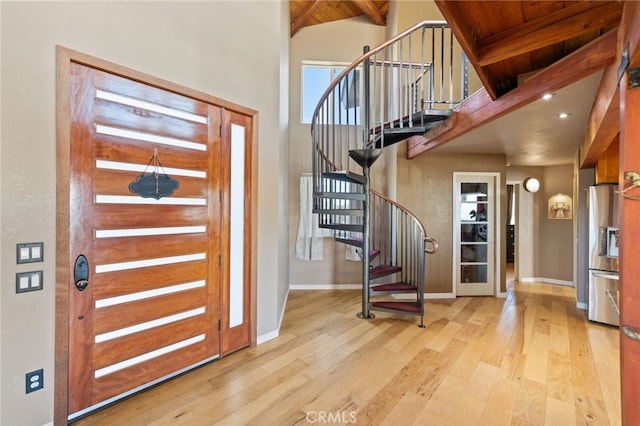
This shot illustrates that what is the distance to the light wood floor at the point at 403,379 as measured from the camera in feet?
6.20

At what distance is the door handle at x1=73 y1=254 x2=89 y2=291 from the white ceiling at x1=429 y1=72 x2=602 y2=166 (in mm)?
3667

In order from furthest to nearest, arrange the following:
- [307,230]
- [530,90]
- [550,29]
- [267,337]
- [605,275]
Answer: [307,230] < [605,275] < [267,337] < [530,90] < [550,29]

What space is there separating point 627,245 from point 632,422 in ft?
2.86

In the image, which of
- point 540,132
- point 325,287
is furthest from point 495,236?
point 325,287

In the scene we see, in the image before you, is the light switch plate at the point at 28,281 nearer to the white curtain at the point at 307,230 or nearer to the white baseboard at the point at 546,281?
the white curtain at the point at 307,230

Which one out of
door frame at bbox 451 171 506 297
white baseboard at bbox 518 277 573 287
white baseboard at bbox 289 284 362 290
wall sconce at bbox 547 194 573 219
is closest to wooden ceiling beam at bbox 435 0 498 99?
door frame at bbox 451 171 506 297

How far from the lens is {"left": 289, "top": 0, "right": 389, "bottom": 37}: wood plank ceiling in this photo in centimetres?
480

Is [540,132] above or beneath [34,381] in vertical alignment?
above

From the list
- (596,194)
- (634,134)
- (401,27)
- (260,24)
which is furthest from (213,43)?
(596,194)

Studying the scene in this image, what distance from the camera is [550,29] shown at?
172 centimetres

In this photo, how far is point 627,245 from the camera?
4.79 feet

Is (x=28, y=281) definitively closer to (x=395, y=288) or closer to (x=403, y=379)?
(x=403, y=379)

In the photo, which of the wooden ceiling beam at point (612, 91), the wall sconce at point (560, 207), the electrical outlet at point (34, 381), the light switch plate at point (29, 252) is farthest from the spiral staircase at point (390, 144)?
the wall sconce at point (560, 207)

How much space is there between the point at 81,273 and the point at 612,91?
11.8 ft
